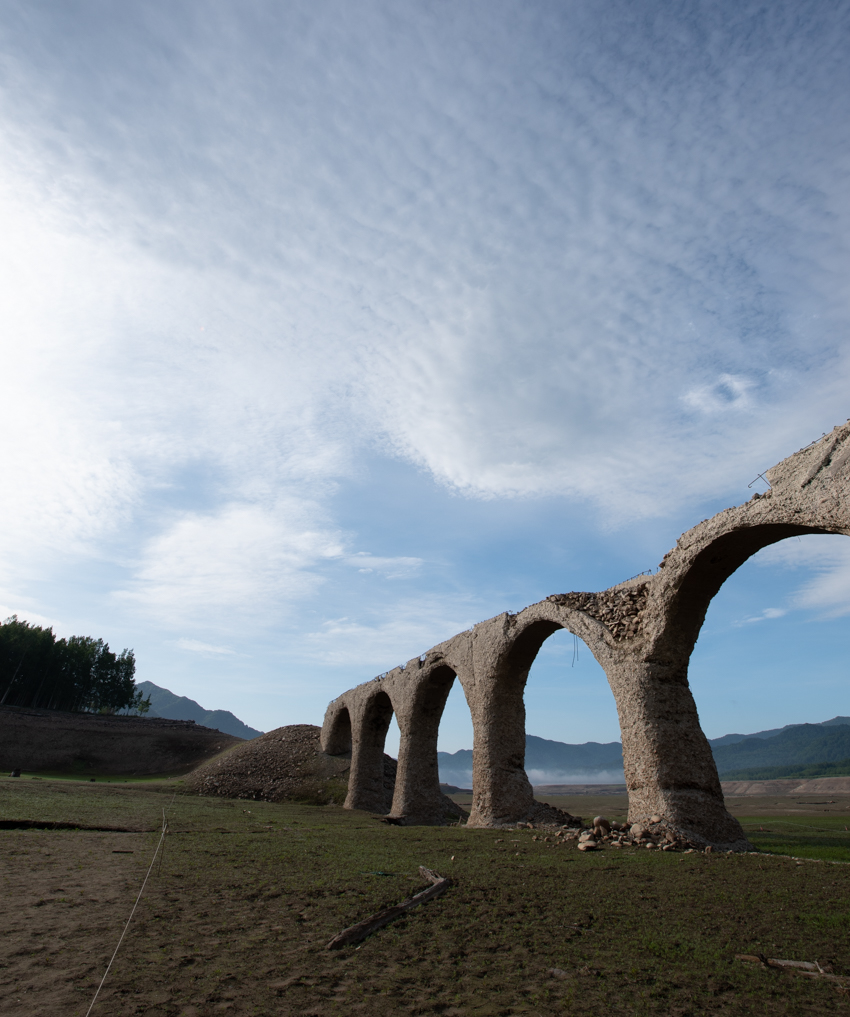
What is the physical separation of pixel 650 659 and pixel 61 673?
47.7 metres

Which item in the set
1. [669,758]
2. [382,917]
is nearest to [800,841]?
[669,758]

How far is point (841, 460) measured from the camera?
6.06 m

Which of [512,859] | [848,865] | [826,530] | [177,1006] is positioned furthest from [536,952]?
[826,530]

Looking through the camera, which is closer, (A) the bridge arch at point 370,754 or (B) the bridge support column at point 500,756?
(B) the bridge support column at point 500,756

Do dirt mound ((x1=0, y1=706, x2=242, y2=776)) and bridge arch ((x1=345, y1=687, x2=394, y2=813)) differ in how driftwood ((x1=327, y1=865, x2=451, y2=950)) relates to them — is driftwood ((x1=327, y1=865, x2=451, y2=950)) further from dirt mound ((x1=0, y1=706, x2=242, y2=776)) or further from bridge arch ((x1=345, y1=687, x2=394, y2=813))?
dirt mound ((x1=0, y1=706, x2=242, y2=776))

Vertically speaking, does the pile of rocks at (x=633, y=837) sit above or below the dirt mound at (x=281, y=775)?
below

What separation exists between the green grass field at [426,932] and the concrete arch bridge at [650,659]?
52.9 inches

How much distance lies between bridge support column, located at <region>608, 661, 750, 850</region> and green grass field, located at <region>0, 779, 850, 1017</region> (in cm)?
101

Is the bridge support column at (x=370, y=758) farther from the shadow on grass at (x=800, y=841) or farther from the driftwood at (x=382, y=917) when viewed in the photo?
the driftwood at (x=382, y=917)

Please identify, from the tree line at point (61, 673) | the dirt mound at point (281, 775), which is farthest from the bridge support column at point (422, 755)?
the tree line at point (61, 673)

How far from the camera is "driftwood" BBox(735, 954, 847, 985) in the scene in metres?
3.22

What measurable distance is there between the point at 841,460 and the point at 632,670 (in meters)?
4.15

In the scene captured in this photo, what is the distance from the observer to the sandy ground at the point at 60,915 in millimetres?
2801

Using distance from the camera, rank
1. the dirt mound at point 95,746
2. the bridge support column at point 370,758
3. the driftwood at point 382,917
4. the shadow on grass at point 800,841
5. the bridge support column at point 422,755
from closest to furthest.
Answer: the driftwood at point 382,917 → the shadow on grass at point 800,841 → the bridge support column at point 422,755 → the bridge support column at point 370,758 → the dirt mound at point 95,746
